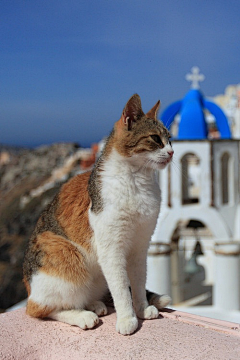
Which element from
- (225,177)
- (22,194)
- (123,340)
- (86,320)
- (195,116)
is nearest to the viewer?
(123,340)

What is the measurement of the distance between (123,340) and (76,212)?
2.45 ft

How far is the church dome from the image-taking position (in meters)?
6.91

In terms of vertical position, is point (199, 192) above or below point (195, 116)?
below

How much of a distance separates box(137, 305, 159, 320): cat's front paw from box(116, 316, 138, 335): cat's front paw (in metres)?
0.19

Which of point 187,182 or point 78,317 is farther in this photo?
point 187,182

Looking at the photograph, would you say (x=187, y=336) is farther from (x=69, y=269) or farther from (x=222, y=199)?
(x=222, y=199)

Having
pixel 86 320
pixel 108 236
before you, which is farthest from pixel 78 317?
pixel 108 236

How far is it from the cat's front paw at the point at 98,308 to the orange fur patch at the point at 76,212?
42 centimetres

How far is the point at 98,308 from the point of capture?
2500 mm

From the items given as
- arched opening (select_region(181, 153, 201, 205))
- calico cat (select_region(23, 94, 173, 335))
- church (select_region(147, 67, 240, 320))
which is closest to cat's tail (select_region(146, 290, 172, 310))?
calico cat (select_region(23, 94, 173, 335))

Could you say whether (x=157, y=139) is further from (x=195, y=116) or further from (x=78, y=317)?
(x=195, y=116)

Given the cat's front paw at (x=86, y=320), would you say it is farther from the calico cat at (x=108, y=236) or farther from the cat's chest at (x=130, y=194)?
the cat's chest at (x=130, y=194)

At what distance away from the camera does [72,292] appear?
2369 mm

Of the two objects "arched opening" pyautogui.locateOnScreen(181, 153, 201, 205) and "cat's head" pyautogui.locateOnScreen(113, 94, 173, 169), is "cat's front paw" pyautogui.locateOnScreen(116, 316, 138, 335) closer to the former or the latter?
"cat's head" pyautogui.locateOnScreen(113, 94, 173, 169)
